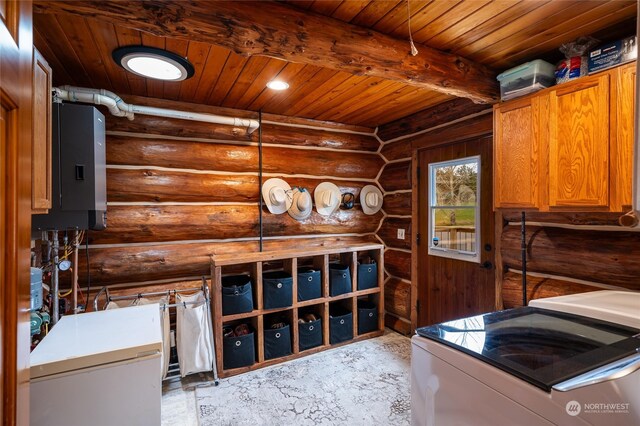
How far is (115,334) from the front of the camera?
165 cm

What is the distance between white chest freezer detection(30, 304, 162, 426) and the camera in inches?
53.5

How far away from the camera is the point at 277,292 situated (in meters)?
2.84

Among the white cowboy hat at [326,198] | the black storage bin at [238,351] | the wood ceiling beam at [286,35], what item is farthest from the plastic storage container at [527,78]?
the black storage bin at [238,351]

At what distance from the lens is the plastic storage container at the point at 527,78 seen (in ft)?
6.41

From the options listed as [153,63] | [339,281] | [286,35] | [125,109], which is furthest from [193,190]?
[286,35]

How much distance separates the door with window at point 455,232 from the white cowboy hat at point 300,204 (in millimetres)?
1212

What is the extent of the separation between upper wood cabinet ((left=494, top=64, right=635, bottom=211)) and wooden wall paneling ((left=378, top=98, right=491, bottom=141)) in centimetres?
60

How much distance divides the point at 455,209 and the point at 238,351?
2.41m

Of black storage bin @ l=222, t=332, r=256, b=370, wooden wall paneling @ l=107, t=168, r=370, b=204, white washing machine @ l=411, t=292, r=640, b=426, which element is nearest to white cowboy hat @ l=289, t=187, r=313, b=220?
wooden wall paneling @ l=107, t=168, r=370, b=204

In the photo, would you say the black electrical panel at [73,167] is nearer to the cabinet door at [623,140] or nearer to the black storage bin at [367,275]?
the black storage bin at [367,275]

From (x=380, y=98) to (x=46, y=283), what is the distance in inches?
122

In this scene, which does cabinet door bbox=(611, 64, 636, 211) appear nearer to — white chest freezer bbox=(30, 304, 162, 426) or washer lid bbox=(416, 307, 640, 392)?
washer lid bbox=(416, 307, 640, 392)

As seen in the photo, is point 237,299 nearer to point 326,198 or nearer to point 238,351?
point 238,351

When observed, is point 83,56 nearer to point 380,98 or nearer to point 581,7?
point 380,98
